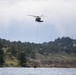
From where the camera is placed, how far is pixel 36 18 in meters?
146
